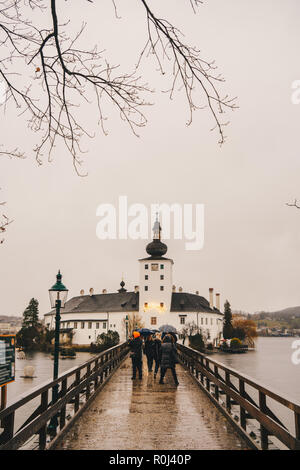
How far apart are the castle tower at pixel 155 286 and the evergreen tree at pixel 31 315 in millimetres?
26231

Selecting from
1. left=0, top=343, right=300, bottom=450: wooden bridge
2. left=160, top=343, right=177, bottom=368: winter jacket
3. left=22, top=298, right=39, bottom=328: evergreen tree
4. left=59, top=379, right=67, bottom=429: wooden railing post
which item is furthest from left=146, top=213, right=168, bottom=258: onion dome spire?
left=59, top=379, right=67, bottom=429: wooden railing post

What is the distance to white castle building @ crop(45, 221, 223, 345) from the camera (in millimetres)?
85000

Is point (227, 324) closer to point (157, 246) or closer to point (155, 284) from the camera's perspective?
point (155, 284)

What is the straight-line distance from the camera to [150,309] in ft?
277

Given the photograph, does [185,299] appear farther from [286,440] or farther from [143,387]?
[286,440]

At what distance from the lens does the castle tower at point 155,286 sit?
83.9m

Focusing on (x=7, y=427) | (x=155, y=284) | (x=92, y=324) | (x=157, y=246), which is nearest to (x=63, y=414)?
(x=7, y=427)

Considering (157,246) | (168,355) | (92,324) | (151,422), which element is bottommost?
(92,324)

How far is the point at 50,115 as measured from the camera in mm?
4969

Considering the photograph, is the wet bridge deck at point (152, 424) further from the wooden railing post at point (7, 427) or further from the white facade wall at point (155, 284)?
the white facade wall at point (155, 284)

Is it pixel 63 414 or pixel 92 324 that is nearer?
pixel 63 414

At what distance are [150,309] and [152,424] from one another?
7745 cm

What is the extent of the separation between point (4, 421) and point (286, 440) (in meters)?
3.03
